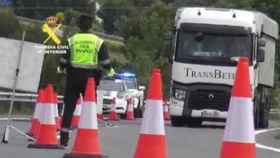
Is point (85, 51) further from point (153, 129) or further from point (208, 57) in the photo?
point (208, 57)

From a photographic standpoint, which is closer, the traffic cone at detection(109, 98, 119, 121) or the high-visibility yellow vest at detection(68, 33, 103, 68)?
the high-visibility yellow vest at detection(68, 33, 103, 68)

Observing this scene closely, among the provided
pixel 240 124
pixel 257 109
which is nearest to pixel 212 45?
pixel 257 109

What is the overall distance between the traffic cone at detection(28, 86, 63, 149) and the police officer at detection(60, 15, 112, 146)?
22 centimetres

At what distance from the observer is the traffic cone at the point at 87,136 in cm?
1092

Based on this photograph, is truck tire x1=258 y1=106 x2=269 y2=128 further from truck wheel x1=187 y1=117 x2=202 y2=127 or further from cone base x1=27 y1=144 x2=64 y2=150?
cone base x1=27 y1=144 x2=64 y2=150

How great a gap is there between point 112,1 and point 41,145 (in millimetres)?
112983

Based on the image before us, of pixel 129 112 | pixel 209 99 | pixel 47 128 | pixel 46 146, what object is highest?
pixel 209 99

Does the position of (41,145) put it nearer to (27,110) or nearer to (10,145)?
(10,145)

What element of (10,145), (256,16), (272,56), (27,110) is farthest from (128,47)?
(10,145)

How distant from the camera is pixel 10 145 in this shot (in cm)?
1367

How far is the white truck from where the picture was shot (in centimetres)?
2475

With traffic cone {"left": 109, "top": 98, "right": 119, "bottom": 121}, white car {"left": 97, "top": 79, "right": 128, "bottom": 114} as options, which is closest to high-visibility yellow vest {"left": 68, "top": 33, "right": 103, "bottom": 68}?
traffic cone {"left": 109, "top": 98, "right": 119, "bottom": 121}

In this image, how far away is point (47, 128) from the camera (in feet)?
43.1

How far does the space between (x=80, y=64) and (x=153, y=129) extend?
11.6 ft
